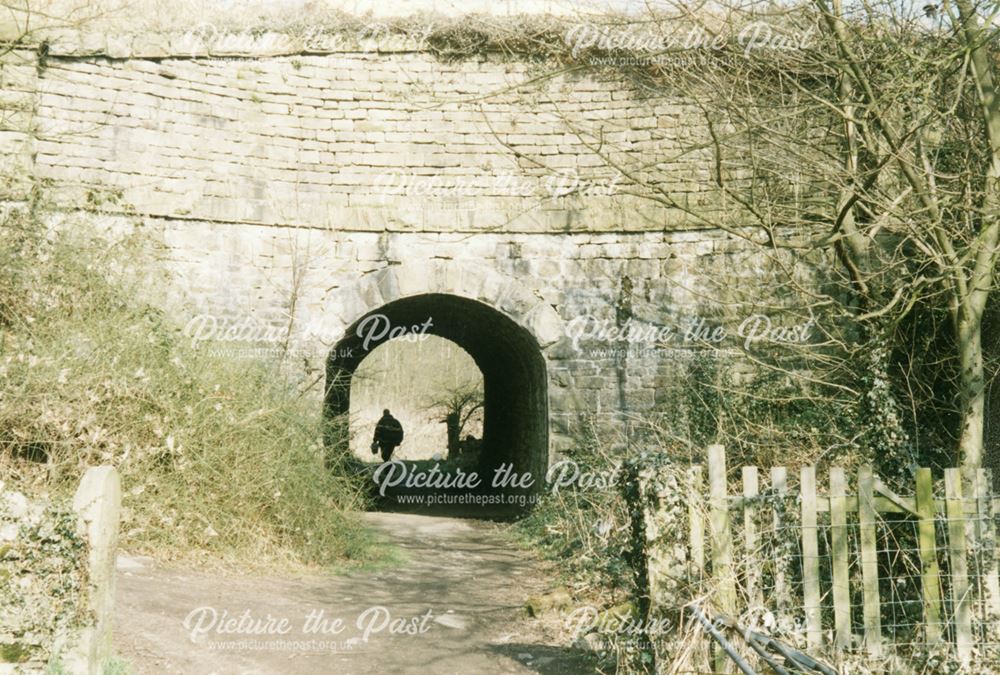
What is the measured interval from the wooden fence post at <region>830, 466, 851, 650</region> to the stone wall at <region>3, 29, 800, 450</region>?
4.90 meters

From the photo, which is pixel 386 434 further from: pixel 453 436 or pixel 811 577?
pixel 811 577

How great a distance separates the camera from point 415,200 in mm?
9609

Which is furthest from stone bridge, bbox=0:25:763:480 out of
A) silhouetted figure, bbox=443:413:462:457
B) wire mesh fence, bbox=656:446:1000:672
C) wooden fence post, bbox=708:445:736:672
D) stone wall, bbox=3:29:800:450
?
silhouetted figure, bbox=443:413:462:457

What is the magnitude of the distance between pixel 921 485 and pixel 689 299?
531cm

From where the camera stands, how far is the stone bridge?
9.14 metres

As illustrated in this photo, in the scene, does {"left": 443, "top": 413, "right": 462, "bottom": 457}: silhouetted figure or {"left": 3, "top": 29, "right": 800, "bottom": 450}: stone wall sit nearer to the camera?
{"left": 3, "top": 29, "right": 800, "bottom": 450}: stone wall

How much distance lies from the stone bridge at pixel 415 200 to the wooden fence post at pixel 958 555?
5.00 m

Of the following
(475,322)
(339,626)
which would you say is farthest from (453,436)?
(339,626)

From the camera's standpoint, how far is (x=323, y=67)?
9.69 meters

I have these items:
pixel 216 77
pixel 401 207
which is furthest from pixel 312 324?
pixel 216 77

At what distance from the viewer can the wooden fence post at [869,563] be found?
4.28 m

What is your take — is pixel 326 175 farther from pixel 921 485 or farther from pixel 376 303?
pixel 921 485

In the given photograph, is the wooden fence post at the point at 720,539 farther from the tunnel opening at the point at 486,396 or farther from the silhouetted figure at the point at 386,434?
the silhouetted figure at the point at 386,434

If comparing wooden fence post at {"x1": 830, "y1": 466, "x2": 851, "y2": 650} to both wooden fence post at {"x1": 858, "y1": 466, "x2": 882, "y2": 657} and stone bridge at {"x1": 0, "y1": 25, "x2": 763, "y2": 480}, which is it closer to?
wooden fence post at {"x1": 858, "y1": 466, "x2": 882, "y2": 657}
